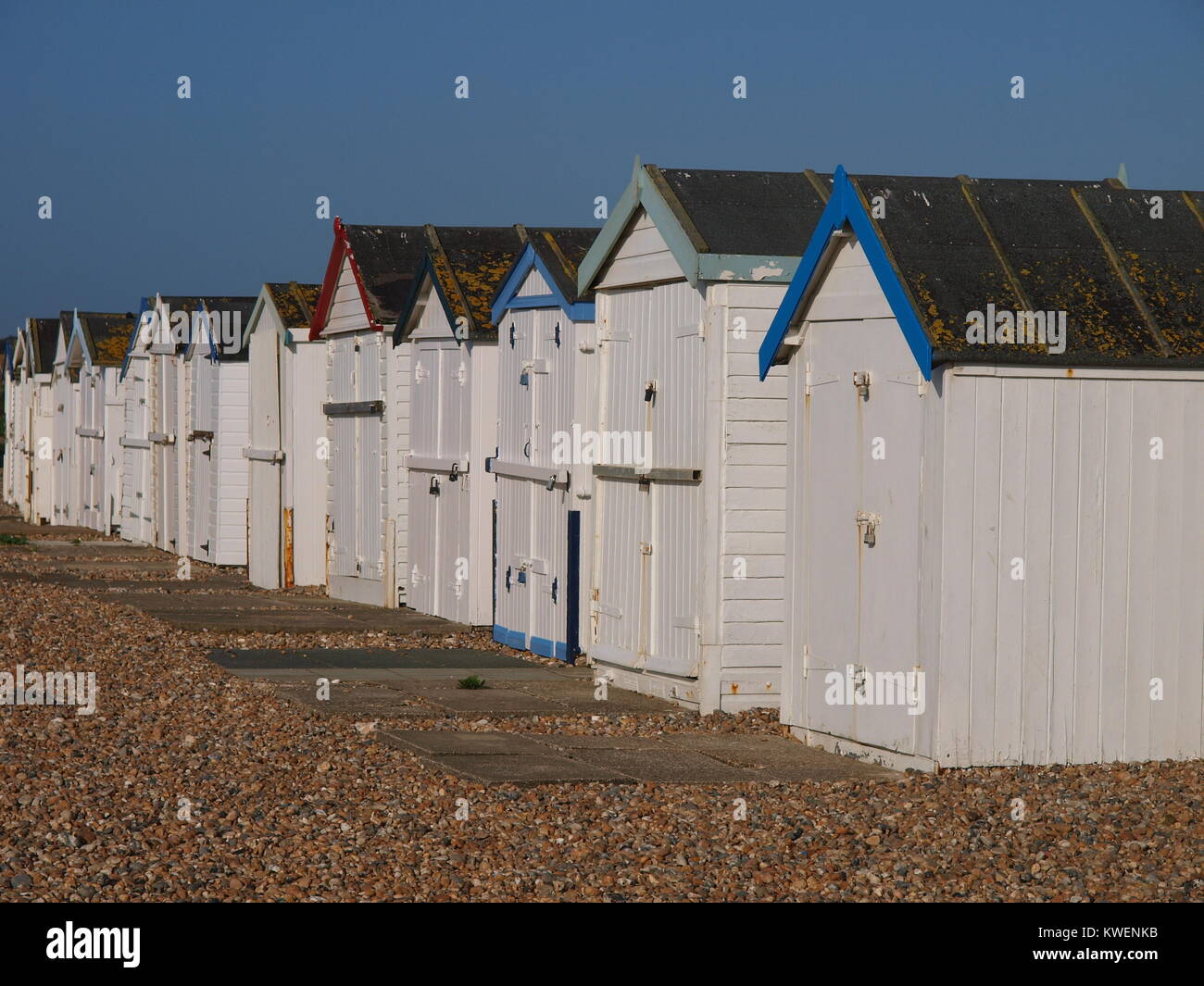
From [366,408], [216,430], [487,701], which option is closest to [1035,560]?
[487,701]

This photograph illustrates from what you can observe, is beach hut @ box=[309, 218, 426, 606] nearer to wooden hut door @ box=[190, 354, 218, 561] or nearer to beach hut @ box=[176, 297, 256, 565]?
beach hut @ box=[176, 297, 256, 565]

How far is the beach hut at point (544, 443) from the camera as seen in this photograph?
1380cm

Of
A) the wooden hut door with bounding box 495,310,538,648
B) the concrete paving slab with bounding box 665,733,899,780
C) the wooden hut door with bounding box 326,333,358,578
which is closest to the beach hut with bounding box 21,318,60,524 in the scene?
the wooden hut door with bounding box 326,333,358,578

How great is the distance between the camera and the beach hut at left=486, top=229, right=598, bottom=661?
13.8 metres

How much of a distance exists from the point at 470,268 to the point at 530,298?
6.91 ft

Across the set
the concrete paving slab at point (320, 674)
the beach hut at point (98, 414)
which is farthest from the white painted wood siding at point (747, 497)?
the beach hut at point (98, 414)

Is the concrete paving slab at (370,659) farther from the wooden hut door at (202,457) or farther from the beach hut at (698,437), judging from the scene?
the wooden hut door at (202,457)

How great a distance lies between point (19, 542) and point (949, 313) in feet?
77.6

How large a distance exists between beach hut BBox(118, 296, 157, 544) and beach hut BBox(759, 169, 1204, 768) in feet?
65.8

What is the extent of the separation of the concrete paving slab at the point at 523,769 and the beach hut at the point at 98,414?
2357 cm

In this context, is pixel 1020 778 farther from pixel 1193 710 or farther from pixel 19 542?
pixel 19 542

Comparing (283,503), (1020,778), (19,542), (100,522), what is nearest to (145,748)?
(1020,778)

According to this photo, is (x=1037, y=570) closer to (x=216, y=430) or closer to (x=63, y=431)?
(x=216, y=430)
